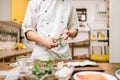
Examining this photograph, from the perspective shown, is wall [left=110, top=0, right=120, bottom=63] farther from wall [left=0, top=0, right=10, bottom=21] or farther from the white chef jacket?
wall [left=0, top=0, right=10, bottom=21]

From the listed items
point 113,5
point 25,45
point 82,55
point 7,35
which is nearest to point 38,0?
point 113,5

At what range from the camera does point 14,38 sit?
13.8 feet

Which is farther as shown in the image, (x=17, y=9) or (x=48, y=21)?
(x=17, y=9)

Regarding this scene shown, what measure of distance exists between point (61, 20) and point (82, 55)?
4.03m

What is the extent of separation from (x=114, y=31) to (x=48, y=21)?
1.57m

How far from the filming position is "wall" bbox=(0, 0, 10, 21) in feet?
10.4

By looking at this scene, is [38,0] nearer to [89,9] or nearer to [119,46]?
[119,46]

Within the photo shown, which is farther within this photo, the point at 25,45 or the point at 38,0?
the point at 25,45

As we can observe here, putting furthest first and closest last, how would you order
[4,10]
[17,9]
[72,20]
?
[17,9], [4,10], [72,20]

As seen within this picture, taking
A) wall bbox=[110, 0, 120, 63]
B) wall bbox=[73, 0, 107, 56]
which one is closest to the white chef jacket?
wall bbox=[110, 0, 120, 63]

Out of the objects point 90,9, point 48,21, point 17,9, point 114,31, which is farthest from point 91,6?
point 48,21

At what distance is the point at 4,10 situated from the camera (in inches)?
126

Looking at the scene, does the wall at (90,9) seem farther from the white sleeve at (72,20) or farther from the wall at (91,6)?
the white sleeve at (72,20)

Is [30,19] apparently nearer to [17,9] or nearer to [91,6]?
[17,9]
